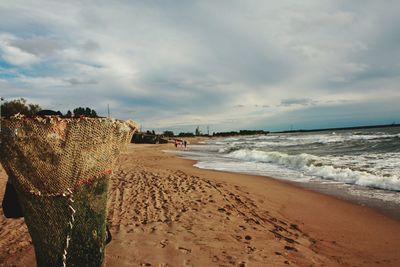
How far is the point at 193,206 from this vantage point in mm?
7602

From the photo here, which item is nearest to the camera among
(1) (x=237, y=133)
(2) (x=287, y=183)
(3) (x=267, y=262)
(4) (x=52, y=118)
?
(4) (x=52, y=118)

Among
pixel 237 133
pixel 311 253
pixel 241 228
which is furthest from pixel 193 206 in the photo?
pixel 237 133

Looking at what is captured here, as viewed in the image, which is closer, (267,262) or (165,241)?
(267,262)

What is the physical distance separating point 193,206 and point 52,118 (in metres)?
6.02

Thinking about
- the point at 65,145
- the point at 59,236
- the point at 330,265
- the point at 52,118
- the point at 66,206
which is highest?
the point at 52,118

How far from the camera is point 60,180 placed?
6.49ft

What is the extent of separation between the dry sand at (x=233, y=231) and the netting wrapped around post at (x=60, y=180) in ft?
3.16

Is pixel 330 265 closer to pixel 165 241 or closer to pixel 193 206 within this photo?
pixel 165 241

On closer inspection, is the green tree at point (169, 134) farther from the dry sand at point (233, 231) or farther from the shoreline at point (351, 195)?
the dry sand at point (233, 231)

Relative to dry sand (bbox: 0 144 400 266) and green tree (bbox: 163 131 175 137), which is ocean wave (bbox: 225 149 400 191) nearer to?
dry sand (bbox: 0 144 400 266)

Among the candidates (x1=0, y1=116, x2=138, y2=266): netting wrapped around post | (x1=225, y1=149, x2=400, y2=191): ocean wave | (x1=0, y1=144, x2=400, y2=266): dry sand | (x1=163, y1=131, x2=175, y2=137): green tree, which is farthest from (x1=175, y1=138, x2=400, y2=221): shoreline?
(x1=163, y1=131, x2=175, y2=137): green tree

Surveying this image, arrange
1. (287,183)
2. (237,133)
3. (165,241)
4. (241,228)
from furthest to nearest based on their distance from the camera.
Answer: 1. (237,133)
2. (287,183)
3. (241,228)
4. (165,241)

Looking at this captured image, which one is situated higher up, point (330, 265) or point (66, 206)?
point (66, 206)

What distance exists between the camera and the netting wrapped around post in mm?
1924
